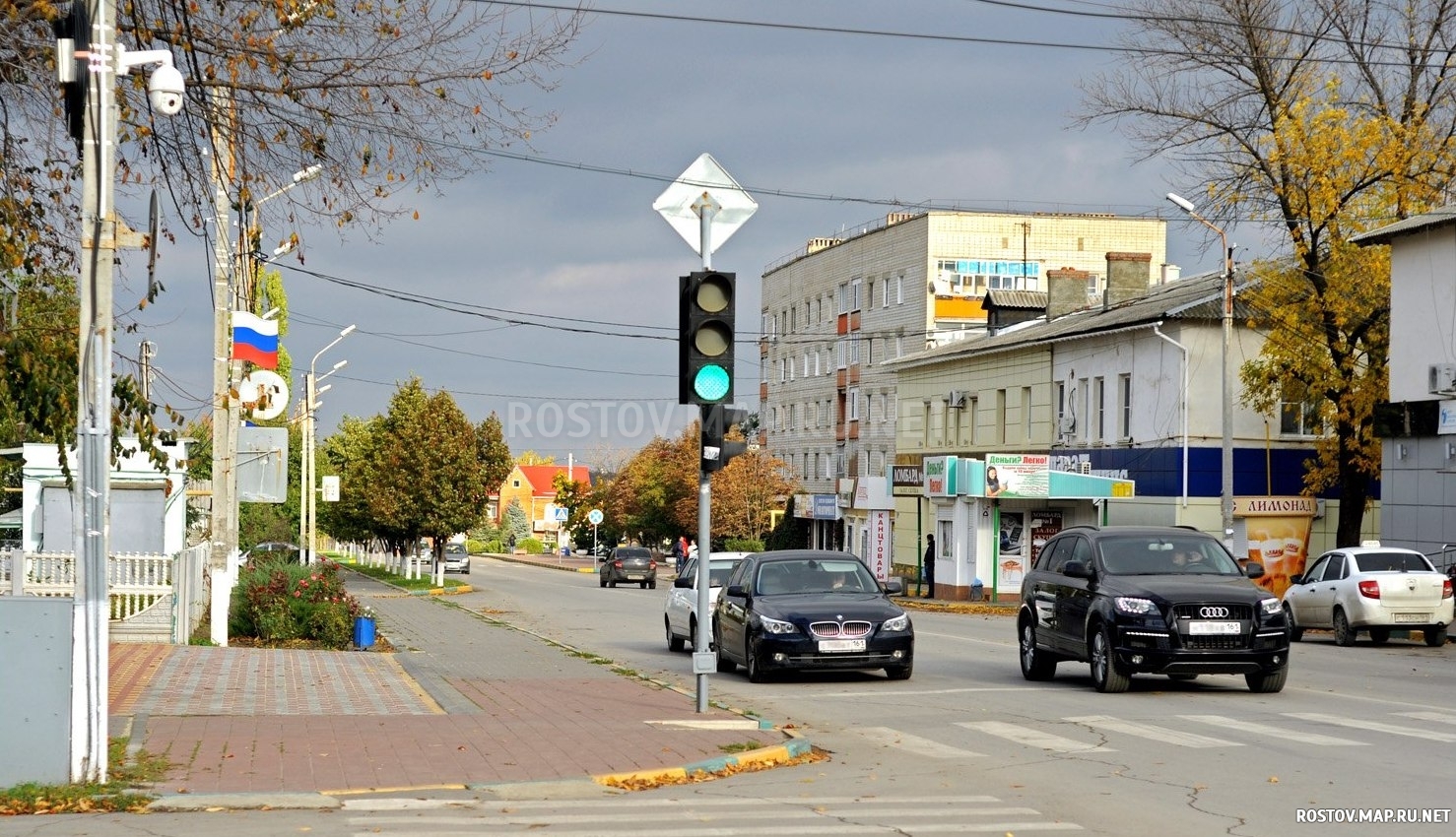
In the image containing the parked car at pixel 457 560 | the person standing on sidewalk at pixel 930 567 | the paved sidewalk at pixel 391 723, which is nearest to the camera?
the paved sidewalk at pixel 391 723

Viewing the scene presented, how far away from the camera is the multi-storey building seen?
74.0 meters

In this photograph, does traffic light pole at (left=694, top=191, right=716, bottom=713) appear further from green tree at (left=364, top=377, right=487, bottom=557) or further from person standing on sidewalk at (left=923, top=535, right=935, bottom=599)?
green tree at (left=364, top=377, right=487, bottom=557)

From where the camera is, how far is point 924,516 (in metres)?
60.3

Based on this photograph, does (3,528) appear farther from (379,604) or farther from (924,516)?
(924,516)

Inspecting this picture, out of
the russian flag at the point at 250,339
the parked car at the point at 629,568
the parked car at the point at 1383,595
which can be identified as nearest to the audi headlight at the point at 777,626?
the russian flag at the point at 250,339

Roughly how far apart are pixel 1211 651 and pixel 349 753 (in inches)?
372

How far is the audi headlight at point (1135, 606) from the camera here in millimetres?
17406

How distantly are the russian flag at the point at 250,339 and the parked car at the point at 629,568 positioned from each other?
130 ft

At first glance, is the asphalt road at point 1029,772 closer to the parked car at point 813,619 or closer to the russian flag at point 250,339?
the parked car at point 813,619

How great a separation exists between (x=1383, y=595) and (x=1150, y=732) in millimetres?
16099

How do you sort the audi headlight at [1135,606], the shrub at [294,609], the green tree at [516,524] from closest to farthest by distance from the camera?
the audi headlight at [1135,606]
the shrub at [294,609]
the green tree at [516,524]

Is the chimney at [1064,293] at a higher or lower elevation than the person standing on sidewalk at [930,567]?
higher

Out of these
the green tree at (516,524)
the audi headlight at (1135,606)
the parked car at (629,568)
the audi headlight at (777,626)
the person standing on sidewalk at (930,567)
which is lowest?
the green tree at (516,524)

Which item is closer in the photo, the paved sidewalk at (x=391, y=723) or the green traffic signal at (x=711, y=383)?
the paved sidewalk at (x=391, y=723)
